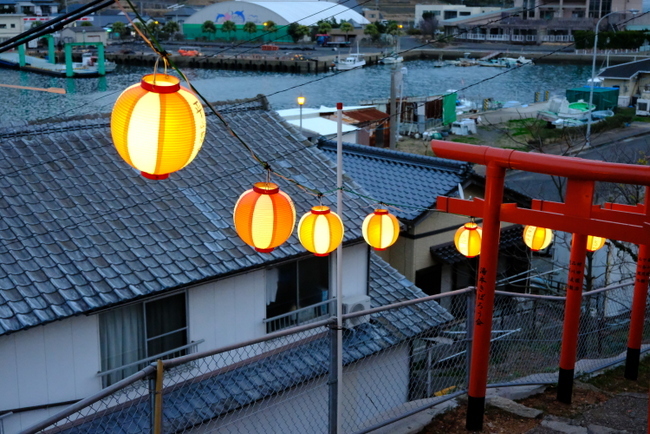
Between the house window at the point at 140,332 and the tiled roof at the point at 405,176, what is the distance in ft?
21.4

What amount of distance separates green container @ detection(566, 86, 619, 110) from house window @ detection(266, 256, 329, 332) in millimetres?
41816

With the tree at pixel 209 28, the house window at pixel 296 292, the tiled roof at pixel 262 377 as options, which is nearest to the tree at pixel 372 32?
the tree at pixel 209 28

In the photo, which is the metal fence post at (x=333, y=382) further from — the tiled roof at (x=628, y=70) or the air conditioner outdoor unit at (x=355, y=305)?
the tiled roof at (x=628, y=70)

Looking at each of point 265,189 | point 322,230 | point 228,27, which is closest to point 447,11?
point 228,27

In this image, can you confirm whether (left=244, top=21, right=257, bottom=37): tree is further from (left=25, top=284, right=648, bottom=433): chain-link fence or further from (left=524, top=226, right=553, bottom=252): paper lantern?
(left=524, top=226, right=553, bottom=252): paper lantern

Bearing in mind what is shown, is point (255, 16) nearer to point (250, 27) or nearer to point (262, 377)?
point (250, 27)

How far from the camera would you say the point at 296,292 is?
9125 mm

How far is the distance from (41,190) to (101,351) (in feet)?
7.28

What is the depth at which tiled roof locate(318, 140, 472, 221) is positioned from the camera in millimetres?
14578

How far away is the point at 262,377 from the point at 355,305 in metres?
1.80

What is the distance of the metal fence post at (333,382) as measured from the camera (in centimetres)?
532

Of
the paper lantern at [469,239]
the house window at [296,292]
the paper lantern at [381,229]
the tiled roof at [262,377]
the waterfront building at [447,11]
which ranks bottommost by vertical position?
the tiled roof at [262,377]

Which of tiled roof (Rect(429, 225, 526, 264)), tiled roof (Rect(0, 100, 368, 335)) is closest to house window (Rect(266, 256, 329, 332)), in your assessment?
tiled roof (Rect(0, 100, 368, 335))

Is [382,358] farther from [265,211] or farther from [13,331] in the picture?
[13,331]
